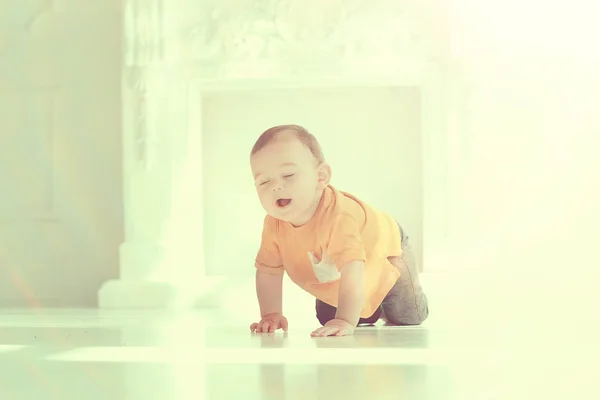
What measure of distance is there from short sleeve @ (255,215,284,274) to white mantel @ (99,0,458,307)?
1575 mm

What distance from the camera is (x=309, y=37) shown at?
3246 mm

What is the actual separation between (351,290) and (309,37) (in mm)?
1909

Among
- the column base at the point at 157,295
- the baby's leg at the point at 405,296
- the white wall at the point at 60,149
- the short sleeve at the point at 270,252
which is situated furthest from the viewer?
the white wall at the point at 60,149

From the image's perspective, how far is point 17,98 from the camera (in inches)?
145

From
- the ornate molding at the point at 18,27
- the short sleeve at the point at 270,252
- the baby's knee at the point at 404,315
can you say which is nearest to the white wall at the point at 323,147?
the ornate molding at the point at 18,27

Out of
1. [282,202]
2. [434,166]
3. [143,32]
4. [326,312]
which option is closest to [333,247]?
[282,202]

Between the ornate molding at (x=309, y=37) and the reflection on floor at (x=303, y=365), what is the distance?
1.72 meters

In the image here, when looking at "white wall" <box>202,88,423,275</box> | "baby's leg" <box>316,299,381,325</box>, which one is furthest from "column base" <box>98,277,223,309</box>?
"baby's leg" <box>316,299,381,325</box>

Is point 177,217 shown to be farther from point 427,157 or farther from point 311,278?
point 311,278

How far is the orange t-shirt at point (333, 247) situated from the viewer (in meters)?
1.54

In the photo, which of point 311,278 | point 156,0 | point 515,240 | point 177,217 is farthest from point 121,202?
point 311,278

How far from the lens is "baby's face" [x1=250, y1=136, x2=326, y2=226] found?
1.53 m

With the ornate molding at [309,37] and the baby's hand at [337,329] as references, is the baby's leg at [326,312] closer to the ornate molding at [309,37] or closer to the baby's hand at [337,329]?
the baby's hand at [337,329]

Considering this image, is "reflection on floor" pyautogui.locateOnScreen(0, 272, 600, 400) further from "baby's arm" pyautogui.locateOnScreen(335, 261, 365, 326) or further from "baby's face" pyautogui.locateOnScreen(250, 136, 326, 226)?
"baby's face" pyautogui.locateOnScreen(250, 136, 326, 226)
